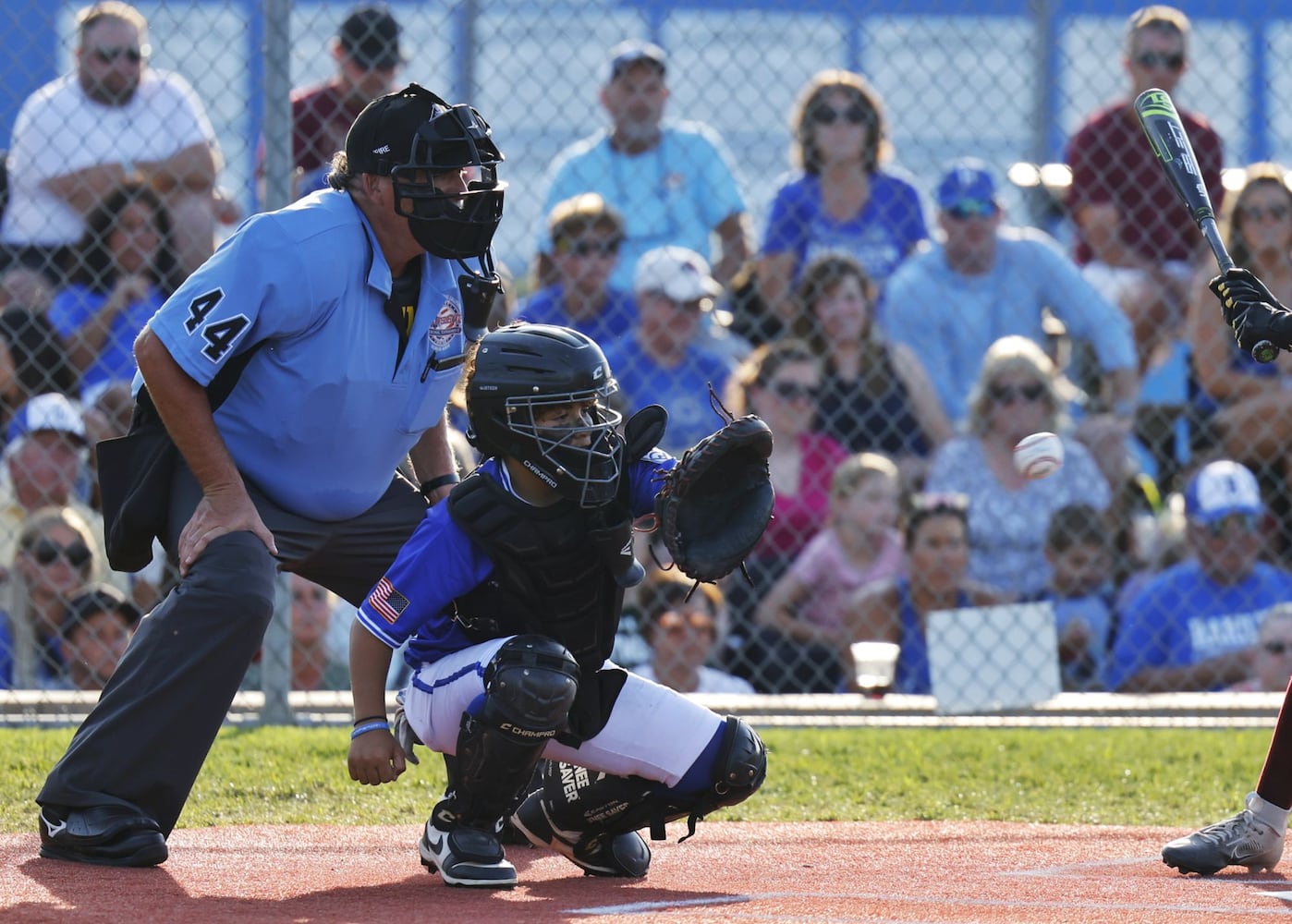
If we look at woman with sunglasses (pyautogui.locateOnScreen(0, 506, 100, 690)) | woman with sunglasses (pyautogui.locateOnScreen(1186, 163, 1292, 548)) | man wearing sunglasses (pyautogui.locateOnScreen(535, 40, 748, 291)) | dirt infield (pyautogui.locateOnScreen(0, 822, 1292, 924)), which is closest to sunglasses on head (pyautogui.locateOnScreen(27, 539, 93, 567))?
woman with sunglasses (pyautogui.locateOnScreen(0, 506, 100, 690))

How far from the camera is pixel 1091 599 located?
6859 mm

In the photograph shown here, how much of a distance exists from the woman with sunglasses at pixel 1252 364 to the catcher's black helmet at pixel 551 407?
4.29 m

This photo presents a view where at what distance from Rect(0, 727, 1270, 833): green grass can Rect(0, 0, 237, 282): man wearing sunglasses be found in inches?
82.4

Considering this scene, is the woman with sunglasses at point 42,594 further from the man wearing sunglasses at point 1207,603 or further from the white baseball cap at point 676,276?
the man wearing sunglasses at point 1207,603

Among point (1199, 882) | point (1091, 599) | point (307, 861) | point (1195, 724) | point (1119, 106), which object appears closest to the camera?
point (1199, 882)

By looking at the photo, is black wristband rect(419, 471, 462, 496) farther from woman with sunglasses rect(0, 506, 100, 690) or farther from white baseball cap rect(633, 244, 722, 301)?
white baseball cap rect(633, 244, 722, 301)

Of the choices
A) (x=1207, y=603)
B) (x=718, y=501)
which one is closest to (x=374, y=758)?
(x=718, y=501)

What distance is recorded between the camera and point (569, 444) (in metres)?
3.60

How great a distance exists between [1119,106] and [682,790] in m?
4.99

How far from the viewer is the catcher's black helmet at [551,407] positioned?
11.8ft

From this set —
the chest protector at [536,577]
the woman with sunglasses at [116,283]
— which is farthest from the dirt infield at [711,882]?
the woman with sunglasses at [116,283]

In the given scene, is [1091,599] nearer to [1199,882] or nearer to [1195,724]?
[1195,724]

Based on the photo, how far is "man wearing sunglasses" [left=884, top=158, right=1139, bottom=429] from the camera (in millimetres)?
7422

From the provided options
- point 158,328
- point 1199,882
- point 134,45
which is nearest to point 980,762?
point 1199,882
